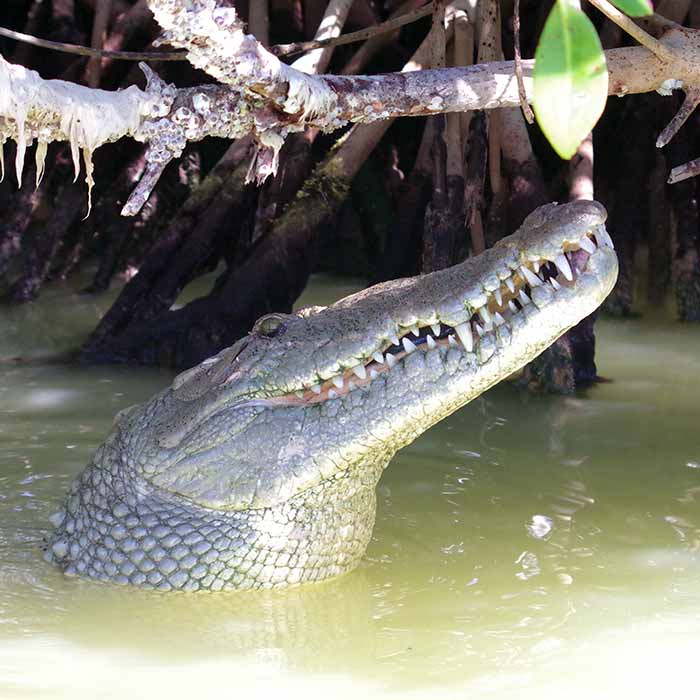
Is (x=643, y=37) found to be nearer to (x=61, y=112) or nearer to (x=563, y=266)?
(x=563, y=266)

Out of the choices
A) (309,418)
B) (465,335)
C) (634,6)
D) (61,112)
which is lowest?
(309,418)

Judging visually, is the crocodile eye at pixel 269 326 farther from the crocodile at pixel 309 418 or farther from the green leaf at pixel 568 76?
the green leaf at pixel 568 76

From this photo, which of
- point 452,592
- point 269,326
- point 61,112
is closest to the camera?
point 61,112

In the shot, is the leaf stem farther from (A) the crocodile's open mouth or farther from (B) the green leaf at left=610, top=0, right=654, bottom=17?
(B) the green leaf at left=610, top=0, right=654, bottom=17

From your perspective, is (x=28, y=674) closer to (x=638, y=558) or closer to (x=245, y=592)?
(x=245, y=592)

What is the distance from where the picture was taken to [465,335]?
10.1 feet

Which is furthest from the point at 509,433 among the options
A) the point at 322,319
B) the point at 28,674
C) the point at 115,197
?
the point at 115,197

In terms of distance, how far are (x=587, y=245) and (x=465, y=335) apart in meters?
0.39

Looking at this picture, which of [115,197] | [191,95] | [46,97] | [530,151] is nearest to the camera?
[46,97]

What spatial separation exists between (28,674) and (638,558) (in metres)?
1.83

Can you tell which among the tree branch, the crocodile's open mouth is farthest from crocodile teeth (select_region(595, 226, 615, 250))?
the tree branch

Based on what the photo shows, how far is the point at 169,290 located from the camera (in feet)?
21.3

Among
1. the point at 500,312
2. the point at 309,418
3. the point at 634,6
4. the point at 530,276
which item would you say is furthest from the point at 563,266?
the point at 634,6

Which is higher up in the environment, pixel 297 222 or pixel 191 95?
pixel 191 95
